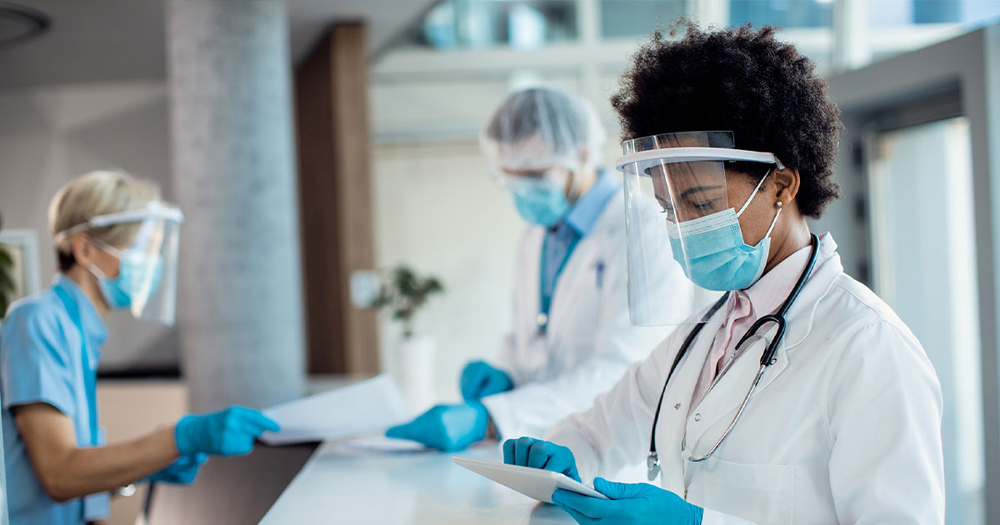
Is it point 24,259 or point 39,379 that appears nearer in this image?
point 39,379

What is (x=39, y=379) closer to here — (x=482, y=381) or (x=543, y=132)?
(x=482, y=381)

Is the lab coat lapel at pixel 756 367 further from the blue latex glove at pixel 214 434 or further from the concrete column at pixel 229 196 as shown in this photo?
the concrete column at pixel 229 196

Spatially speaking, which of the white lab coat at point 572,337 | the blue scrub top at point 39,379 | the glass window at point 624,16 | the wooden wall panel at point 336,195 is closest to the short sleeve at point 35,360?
the blue scrub top at point 39,379

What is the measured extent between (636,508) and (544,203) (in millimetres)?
1193

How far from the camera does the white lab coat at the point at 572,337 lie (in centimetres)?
175

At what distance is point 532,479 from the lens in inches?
41.5

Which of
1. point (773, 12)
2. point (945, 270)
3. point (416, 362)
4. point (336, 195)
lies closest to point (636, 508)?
point (945, 270)

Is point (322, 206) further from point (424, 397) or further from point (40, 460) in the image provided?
point (40, 460)

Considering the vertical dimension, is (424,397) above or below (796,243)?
below

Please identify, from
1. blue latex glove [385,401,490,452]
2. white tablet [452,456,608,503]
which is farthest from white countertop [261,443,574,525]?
white tablet [452,456,608,503]

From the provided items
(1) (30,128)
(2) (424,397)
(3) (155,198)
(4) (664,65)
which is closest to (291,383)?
(3) (155,198)

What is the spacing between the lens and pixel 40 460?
1.52 meters

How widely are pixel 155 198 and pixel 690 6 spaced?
3.26m

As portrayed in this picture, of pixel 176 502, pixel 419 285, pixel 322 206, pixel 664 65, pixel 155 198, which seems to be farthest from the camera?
pixel 322 206
